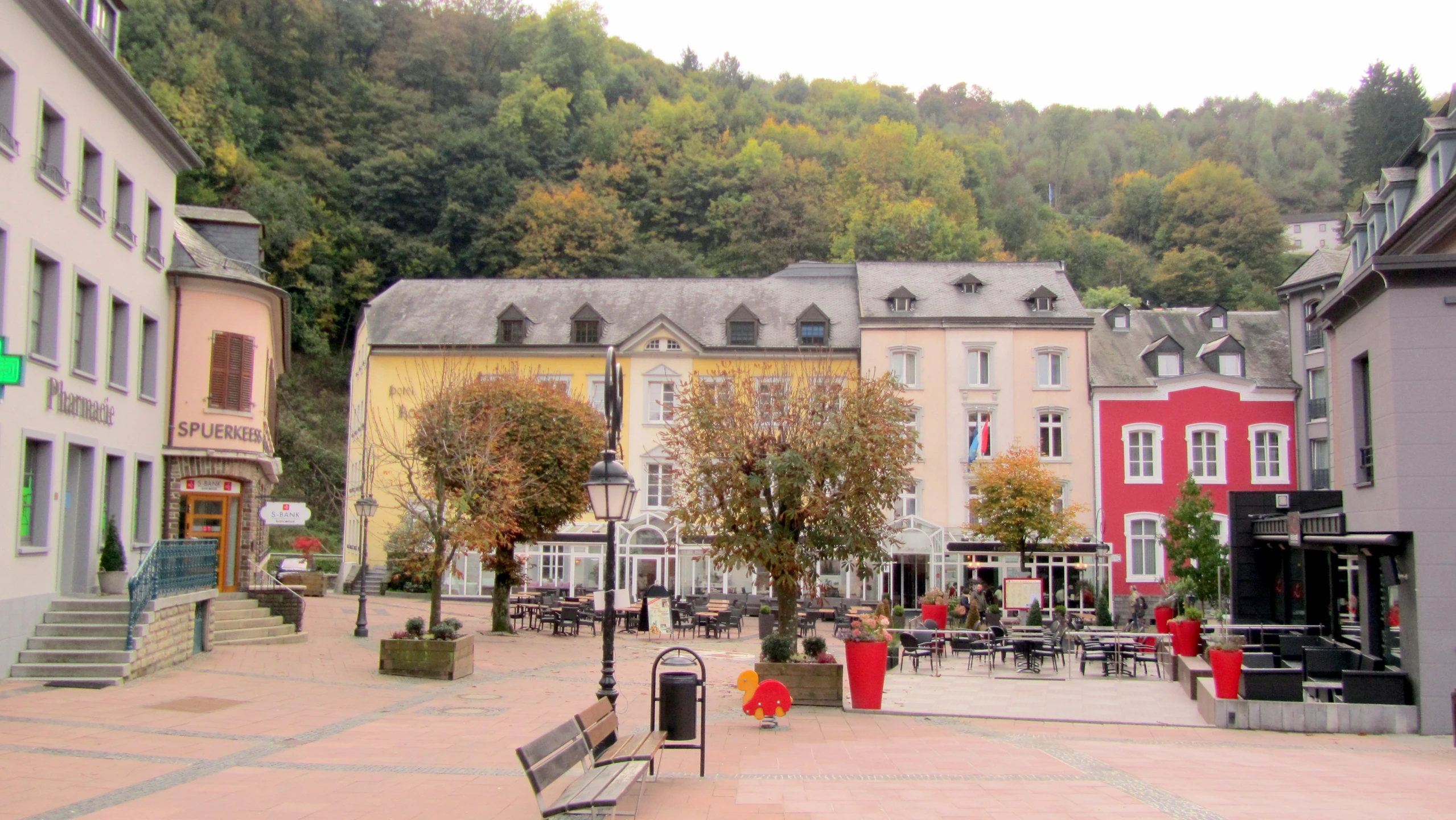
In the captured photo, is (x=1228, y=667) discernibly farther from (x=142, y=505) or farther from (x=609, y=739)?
(x=142, y=505)

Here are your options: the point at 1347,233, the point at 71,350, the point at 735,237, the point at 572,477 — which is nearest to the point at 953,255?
the point at 735,237

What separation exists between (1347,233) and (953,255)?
2895 cm

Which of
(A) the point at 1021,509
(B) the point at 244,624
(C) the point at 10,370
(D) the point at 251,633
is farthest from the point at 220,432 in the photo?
(A) the point at 1021,509

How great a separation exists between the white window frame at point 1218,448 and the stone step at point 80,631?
110 ft

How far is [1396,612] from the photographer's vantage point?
16609 mm

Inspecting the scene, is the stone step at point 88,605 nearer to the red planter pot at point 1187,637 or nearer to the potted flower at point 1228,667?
the potted flower at point 1228,667

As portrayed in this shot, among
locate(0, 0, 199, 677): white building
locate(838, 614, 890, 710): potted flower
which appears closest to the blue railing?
locate(0, 0, 199, 677): white building

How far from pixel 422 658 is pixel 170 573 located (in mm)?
4343

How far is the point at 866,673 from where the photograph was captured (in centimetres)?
1528

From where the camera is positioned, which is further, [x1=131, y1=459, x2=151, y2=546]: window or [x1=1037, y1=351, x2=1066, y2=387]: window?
[x1=1037, y1=351, x2=1066, y2=387]: window

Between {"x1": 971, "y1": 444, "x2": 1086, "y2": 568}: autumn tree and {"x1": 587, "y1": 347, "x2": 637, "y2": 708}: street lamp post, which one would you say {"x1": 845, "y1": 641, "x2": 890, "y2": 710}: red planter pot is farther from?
{"x1": 971, "y1": 444, "x2": 1086, "y2": 568}: autumn tree

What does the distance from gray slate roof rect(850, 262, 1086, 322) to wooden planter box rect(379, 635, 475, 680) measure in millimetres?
25284

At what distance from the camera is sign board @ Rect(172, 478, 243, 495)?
75.6 ft

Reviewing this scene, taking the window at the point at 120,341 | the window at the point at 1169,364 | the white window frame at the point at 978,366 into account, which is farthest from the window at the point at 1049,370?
the window at the point at 120,341
